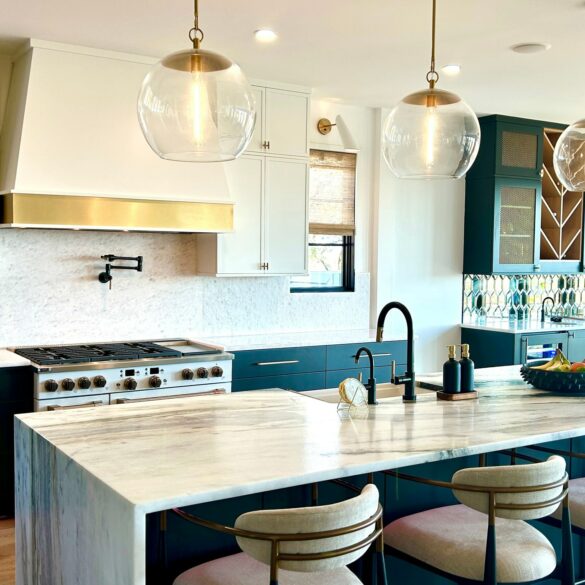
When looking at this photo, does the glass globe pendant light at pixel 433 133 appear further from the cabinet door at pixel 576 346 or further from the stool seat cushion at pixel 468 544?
the cabinet door at pixel 576 346

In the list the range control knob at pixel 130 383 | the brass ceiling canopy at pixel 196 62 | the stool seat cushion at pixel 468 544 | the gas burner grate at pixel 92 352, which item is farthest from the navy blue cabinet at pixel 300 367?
the brass ceiling canopy at pixel 196 62

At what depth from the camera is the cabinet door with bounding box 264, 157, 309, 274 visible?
522 cm

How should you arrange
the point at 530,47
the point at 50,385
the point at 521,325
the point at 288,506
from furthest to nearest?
the point at 521,325 → the point at 530,47 → the point at 50,385 → the point at 288,506

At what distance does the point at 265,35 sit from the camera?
407 centimetres

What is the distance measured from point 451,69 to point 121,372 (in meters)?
2.75

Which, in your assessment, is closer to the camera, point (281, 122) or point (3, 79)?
point (3, 79)

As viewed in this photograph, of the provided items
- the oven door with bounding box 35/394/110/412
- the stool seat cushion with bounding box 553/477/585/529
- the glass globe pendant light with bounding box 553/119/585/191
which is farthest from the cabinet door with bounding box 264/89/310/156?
the stool seat cushion with bounding box 553/477/585/529

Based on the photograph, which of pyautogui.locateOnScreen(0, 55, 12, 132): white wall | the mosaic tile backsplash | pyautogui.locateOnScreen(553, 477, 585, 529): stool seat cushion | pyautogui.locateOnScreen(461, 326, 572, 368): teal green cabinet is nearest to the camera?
pyautogui.locateOnScreen(553, 477, 585, 529): stool seat cushion

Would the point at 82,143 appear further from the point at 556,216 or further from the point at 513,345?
the point at 556,216

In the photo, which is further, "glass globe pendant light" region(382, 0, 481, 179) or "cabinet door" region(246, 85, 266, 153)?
"cabinet door" region(246, 85, 266, 153)

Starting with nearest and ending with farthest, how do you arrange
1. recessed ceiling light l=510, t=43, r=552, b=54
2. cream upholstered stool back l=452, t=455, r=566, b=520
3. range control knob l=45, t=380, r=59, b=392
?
1. cream upholstered stool back l=452, t=455, r=566, b=520
2. range control knob l=45, t=380, r=59, b=392
3. recessed ceiling light l=510, t=43, r=552, b=54

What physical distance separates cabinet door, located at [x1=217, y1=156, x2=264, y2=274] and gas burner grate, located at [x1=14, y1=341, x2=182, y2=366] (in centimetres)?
77

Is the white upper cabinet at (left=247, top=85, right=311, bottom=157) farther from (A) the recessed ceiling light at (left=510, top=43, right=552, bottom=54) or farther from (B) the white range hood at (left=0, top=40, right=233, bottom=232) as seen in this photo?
(A) the recessed ceiling light at (left=510, top=43, right=552, bottom=54)

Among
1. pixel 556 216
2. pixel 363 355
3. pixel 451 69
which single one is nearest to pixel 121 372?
pixel 363 355
